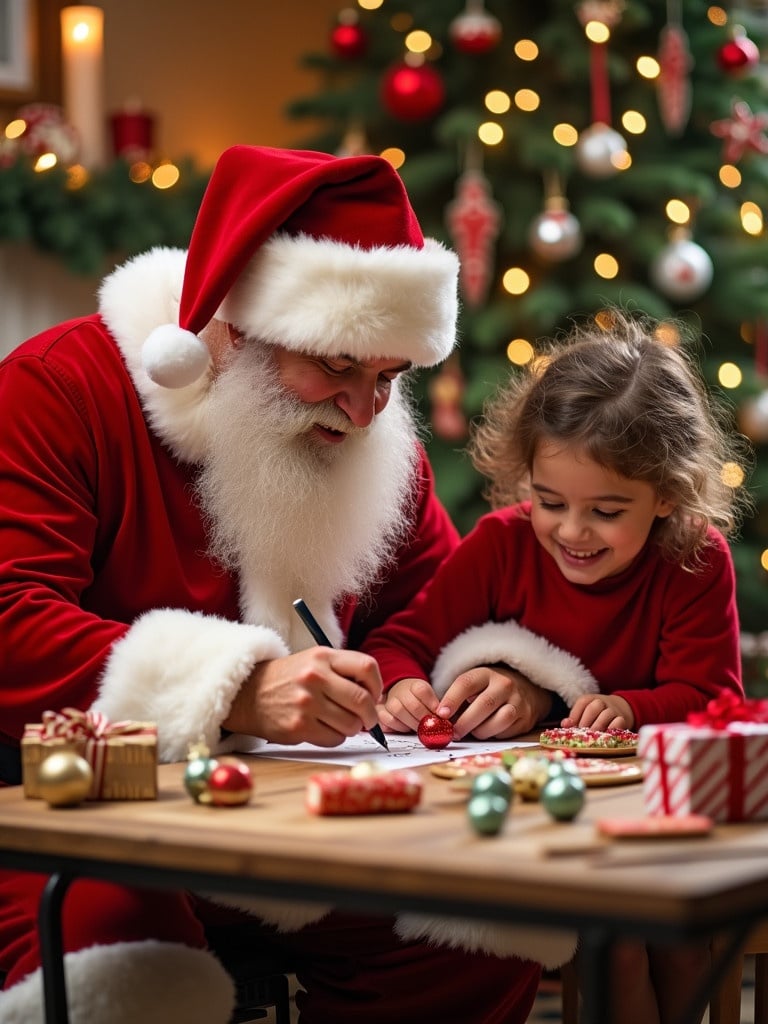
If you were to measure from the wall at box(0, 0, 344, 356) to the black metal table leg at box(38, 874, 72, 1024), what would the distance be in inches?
135

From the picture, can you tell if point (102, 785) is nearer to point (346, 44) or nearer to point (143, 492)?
point (143, 492)

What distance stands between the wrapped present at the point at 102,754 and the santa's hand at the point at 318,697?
253 mm

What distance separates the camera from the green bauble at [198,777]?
1570 mm

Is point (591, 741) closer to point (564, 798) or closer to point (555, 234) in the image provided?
point (564, 798)

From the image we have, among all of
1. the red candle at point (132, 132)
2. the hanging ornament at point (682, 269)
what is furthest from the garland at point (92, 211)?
the hanging ornament at point (682, 269)

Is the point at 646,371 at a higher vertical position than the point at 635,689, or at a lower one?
higher

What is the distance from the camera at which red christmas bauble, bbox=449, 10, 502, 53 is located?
4609mm

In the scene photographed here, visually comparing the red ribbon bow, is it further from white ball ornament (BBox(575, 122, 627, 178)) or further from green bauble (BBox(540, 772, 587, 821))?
white ball ornament (BBox(575, 122, 627, 178))

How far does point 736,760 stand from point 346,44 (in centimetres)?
383

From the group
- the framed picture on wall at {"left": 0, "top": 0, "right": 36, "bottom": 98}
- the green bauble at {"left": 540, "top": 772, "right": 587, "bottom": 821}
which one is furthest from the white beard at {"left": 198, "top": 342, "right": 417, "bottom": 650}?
the framed picture on wall at {"left": 0, "top": 0, "right": 36, "bottom": 98}

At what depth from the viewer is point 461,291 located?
15.6 ft

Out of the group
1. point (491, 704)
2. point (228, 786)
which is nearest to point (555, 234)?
point (491, 704)

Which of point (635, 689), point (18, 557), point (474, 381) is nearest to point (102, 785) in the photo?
point (18, 557)

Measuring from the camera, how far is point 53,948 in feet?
5.14
